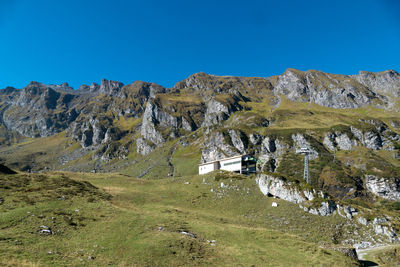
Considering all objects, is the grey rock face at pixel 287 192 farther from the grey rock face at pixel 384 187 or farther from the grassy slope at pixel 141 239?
the grey rock face at pixel 384 187

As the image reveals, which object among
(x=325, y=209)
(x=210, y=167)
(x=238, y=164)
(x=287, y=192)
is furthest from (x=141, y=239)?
(x=210, y=167)

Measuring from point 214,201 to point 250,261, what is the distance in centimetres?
3994

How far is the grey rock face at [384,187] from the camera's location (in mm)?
168625

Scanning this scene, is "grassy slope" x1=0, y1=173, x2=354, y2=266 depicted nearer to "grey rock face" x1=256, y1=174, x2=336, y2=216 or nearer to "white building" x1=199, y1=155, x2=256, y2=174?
"grey rock face" x1=256, y1=174, x2=336, y2=216

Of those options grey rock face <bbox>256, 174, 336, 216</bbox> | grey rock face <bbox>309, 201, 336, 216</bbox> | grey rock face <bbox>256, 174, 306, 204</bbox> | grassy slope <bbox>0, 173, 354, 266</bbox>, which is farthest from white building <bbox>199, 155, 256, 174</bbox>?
grassy slope <bbox>0, 173, 354, 266</bbox>

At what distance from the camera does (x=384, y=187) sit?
172 m

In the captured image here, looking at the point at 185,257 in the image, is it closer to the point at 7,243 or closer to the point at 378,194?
the point at 7,243

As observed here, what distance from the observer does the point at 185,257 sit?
27328 mm

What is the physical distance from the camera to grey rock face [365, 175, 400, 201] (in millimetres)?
168625

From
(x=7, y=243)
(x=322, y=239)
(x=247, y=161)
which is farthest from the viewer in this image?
(x=247, y=161)

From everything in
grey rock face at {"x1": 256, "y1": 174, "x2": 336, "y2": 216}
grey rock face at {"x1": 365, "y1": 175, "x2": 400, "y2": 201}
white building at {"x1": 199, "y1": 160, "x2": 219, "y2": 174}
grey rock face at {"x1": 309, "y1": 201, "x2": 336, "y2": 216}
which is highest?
white building at {"x1": 199, "y1": 160, "x2": 219, "y2": 174}

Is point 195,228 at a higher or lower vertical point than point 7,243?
lower

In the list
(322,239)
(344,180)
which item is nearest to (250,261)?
(322,239)

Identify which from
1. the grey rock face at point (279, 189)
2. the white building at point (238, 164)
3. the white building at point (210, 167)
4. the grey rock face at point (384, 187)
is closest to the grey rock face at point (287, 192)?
the grey rock face at point (279, 189)
